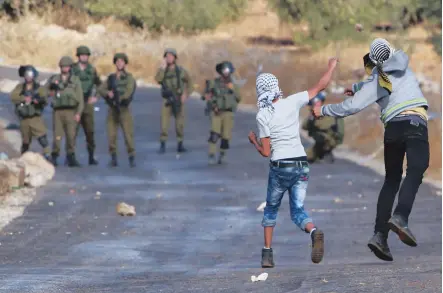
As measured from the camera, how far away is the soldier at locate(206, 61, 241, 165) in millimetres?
24609

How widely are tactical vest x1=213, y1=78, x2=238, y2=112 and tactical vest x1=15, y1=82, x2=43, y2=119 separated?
299cm

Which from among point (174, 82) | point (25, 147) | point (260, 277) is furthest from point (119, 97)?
point (260, 277)

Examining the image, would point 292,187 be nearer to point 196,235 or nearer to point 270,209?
point 270,209

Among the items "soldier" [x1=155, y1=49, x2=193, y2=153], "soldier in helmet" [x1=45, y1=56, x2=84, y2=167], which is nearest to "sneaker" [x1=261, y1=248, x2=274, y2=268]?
"soldier in helmet" [x1=45, y1=56, x2=84, y2=167]

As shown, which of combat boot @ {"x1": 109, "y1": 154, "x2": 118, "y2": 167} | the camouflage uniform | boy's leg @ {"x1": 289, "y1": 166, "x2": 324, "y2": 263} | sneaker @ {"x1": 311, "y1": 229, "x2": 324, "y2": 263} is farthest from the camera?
the camouflage uniform

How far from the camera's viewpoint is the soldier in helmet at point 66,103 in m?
23.6

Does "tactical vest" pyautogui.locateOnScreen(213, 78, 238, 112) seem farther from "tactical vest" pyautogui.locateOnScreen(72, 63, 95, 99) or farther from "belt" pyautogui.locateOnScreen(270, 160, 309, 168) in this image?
"belt" pyautogui.locateOnScreen(270, 160, 309, 168)

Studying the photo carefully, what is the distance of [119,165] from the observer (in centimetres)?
2530

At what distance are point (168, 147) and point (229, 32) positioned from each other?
1355 inches

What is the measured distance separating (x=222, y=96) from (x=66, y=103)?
2.69 meters

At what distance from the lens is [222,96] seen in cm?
2475

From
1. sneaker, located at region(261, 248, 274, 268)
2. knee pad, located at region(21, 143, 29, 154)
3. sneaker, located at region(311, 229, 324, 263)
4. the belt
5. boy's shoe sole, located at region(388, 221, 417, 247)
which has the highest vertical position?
the belt

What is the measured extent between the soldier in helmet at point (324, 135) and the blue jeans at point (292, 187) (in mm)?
12640

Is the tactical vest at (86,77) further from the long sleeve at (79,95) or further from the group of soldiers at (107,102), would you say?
the long sleeve at (79,95)
